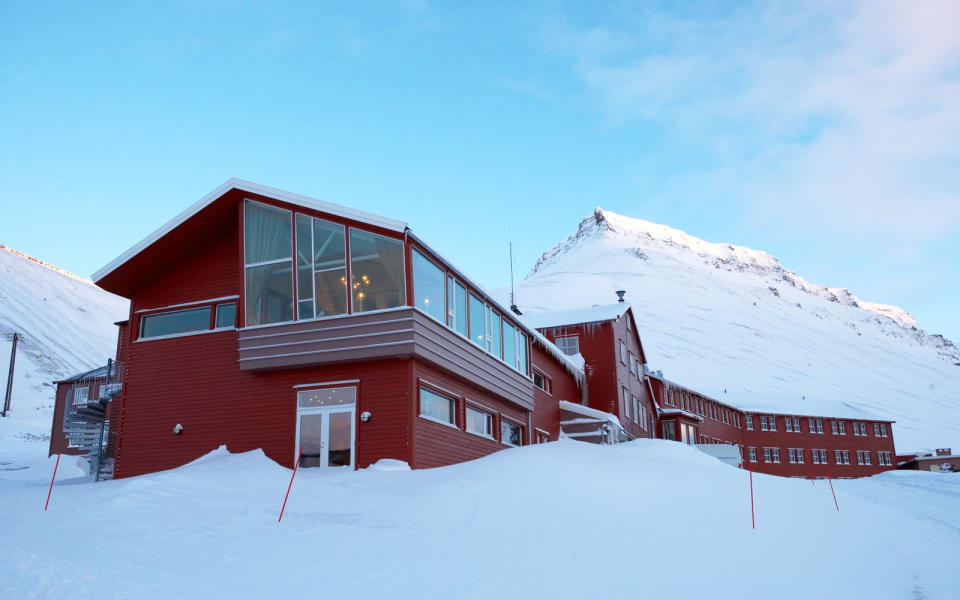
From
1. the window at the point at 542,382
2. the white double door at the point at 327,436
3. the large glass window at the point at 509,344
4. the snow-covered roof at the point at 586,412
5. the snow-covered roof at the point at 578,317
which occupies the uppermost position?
the snow-covered roof at the point at 578,317

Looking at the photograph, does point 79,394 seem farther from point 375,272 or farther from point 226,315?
point 375,272

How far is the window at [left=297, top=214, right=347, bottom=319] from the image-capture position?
1711 cm

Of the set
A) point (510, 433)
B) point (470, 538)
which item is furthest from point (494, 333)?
point (470, 538)

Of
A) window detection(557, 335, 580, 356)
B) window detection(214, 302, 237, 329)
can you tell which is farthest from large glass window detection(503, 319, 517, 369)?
window detection(557, 335, 580, 356)

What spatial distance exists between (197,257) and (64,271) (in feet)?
326

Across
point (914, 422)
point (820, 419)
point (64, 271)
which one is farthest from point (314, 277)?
point (64, 271)

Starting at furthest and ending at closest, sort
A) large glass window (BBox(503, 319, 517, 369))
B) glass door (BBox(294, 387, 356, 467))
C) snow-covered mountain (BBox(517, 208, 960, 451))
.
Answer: snow-covered mountain (BBox(517, 208, 960, 451))
large glass window (BBox(503, 319, 517, 369))
glass door (BBox(294, 387, 356, 467))

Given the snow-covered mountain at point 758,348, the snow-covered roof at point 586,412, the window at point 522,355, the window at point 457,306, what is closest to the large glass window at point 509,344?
the window at point 522,355

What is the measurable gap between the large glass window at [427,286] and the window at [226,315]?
18.2 feet

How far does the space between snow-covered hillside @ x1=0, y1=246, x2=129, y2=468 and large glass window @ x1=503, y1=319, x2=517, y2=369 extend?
833 inches

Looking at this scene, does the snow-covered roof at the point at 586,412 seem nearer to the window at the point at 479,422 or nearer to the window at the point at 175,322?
the window at the point at 479,422

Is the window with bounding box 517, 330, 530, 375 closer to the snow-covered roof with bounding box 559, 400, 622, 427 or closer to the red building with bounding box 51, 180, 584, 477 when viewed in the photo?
the red building with bounding box 51, 180, 584, 477

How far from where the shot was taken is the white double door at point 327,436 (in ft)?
54.5

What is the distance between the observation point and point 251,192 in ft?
59.5
